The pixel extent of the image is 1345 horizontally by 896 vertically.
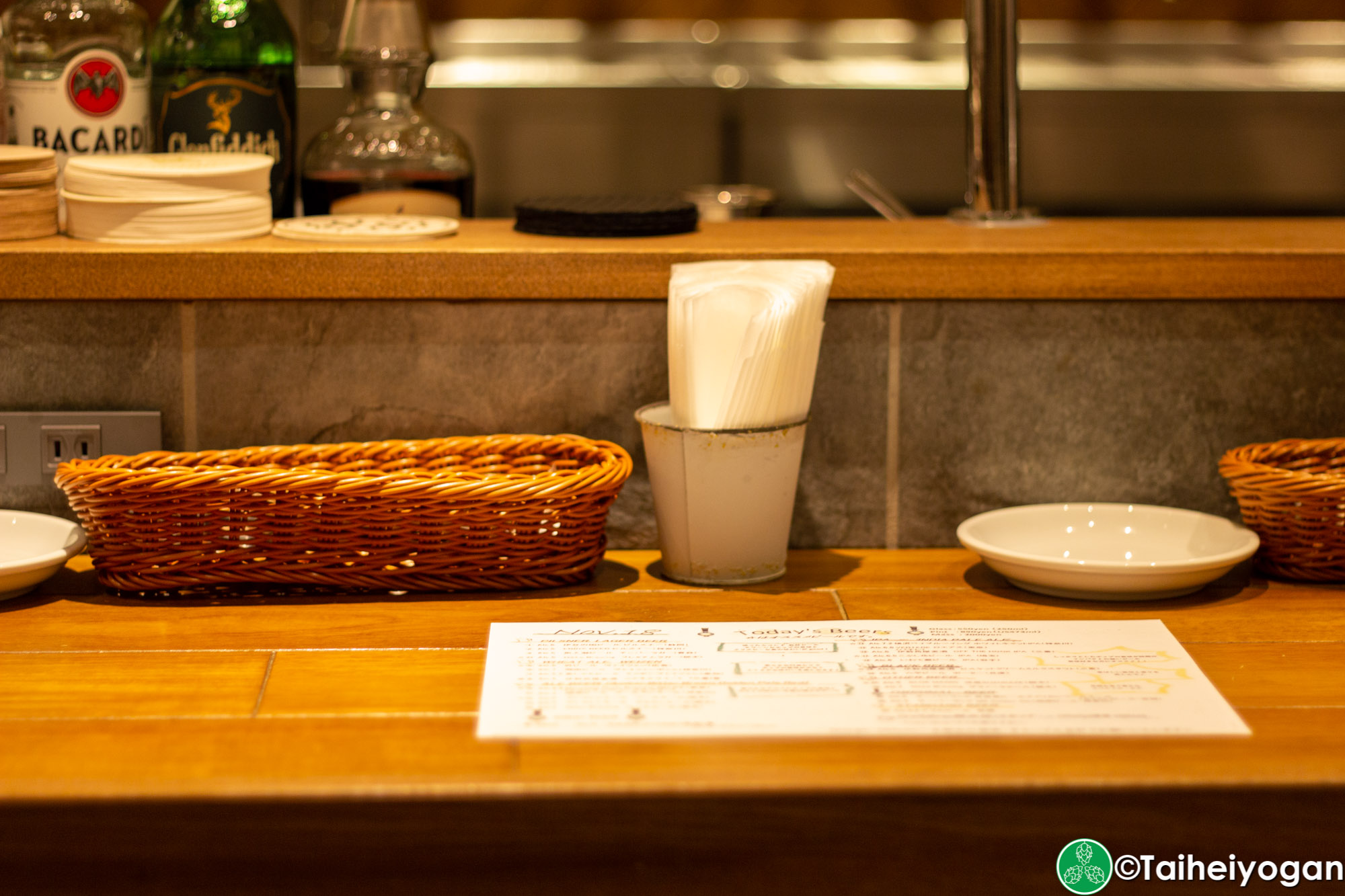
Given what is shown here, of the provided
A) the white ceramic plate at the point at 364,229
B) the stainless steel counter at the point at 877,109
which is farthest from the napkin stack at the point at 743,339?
the stainless steel counter at the point at 877,109

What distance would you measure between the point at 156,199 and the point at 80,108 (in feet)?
0.64

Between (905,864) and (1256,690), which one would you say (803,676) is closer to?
(905,864)

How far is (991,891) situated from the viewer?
2.56ft

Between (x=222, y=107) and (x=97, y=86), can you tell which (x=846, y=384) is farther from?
(x=97, y=86)

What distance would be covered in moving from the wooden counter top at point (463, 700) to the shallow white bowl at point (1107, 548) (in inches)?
0.9

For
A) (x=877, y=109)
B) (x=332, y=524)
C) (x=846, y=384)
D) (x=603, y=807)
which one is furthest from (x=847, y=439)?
(x=877, y=109)

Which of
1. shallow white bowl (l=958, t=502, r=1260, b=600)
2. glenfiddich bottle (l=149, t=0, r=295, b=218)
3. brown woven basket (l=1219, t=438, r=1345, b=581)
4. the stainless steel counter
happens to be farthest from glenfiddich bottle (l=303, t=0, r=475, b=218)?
the stainless steel counter

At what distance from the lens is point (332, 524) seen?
3.62 feet

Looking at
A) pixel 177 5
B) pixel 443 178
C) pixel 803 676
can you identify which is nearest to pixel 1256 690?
pixel 803 676

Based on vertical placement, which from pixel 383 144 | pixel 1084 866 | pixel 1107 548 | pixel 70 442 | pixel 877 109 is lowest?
pixel 1084 866

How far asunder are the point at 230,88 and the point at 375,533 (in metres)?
0.54

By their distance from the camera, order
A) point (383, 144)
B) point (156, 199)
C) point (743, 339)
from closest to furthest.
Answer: point (743, 339), point (156, 199), point (383, 144)

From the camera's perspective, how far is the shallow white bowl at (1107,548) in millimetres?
1095

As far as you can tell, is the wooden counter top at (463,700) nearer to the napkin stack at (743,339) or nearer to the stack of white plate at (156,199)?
the napkin stack at (743,339)
